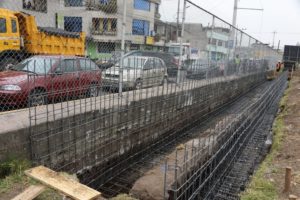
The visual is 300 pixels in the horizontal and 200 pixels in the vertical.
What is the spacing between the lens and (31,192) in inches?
130

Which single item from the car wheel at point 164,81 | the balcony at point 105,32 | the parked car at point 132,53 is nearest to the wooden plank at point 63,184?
the parked car at point 132,53

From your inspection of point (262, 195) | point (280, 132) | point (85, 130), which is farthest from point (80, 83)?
point (280, 132)

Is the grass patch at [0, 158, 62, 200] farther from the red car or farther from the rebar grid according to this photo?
the rebar grid

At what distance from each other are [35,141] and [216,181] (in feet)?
9.97

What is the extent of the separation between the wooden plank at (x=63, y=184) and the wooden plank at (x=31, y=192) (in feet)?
0.52

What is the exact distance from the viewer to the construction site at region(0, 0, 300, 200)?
425cm

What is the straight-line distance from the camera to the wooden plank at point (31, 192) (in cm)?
320

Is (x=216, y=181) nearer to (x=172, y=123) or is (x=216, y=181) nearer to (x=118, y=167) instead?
(x=118, y=167)

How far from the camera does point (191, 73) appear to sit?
10086 mm

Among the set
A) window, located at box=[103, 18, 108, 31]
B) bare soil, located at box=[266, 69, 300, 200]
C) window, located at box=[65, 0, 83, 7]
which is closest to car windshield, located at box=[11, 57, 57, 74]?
window, located at box=[65, 0, 83, 7]

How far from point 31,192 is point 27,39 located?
10.1 m

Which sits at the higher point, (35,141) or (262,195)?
(35,141)

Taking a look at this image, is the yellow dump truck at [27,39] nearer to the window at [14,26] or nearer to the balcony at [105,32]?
the window at [14,26]

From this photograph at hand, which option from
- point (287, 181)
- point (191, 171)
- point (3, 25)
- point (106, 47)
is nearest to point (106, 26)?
point (106, 47)
